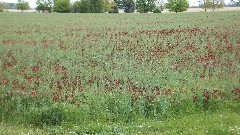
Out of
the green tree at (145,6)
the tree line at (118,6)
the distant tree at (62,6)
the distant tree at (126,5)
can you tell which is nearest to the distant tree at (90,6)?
the tree line at (118,6)

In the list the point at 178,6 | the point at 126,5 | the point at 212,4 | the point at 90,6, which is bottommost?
the point at 90,6

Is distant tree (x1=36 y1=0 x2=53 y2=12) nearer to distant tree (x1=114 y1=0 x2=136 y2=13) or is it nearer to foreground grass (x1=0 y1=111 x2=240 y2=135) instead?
distant tree (x1=114 y1=0 x2=136 y2=13)

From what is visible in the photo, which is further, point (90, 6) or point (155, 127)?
point (90, 6)

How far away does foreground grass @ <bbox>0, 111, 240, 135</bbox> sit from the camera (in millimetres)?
7312

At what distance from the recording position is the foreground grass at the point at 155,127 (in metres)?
7.31

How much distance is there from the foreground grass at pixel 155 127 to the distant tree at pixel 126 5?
4035 inches

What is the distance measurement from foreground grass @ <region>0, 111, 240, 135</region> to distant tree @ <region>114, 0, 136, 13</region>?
102m

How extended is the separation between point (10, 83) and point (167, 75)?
5.80 metres

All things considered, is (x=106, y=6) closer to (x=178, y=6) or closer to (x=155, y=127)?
(x=178, y=6)

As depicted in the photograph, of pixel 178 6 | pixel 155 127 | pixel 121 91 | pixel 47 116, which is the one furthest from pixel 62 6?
pixel 155 127

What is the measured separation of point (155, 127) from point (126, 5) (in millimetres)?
104263

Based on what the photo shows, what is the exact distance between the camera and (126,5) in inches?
4291

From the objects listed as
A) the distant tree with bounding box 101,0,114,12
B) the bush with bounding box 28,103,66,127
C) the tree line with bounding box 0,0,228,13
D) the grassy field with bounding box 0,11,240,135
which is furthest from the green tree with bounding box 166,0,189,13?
the bush with bounding box 28,103,66,127

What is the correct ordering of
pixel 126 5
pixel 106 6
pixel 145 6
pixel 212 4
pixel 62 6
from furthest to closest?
pixel 126 5, pixel 212 4, pixel 62 6, pixel 145 6, pixel 106 6
